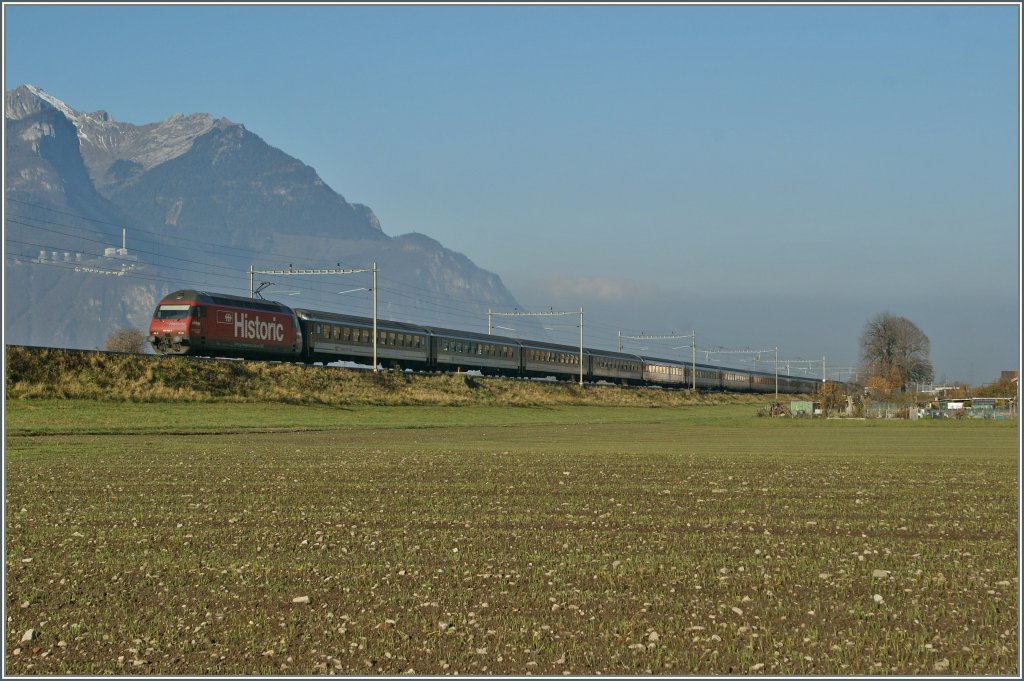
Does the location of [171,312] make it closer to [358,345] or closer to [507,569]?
[358,345]

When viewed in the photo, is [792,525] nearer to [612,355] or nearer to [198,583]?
[198,583]

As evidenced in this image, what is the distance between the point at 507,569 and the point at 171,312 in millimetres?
63281

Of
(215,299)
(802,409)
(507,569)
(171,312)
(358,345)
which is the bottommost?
(507,569)

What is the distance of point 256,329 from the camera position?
3189 inches

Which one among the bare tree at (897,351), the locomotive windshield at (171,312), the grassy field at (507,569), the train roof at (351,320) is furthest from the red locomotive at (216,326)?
the bare tree at (897,351)

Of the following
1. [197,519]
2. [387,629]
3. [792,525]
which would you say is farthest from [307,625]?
[792,525]

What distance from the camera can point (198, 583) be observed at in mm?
15547

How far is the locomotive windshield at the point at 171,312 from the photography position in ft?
246

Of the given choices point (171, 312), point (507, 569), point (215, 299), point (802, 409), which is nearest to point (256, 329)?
point (215, 299)

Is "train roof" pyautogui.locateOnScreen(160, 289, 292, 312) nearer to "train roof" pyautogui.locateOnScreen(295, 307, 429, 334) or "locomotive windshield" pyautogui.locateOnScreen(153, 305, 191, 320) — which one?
"locomotive windshield" pyautogui.locateOnScreen(153, 305, 191, 320)

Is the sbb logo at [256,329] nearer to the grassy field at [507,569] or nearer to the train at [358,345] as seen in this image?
the train at [358,345]

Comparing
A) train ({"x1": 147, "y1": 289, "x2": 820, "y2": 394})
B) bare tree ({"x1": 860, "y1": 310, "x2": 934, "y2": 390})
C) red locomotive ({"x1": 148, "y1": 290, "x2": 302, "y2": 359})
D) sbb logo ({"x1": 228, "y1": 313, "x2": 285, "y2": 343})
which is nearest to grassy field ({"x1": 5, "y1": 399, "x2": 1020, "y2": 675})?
red locomotive ({"x1": 148, "y1": 290, "x2": 302, "y2": 359})

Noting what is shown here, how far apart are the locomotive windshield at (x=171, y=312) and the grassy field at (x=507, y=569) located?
140ft

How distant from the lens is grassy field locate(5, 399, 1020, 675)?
1238cm
